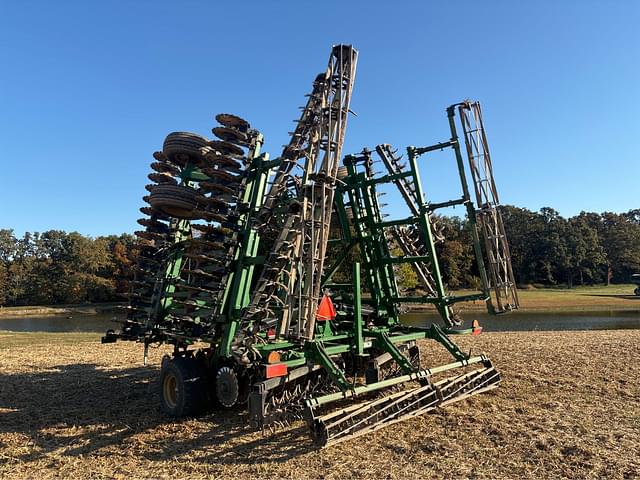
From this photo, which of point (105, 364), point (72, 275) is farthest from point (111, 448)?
point (72, 275)

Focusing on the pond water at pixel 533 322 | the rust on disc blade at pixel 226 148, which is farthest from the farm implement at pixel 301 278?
the pond water at pixel 533 322

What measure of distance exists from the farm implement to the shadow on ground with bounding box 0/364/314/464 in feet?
0.96

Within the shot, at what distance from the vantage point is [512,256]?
74625mm

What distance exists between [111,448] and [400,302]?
15.2 feet

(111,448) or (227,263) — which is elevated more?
(227,263)

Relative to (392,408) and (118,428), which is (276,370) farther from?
(118,428)

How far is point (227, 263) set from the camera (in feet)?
21.4

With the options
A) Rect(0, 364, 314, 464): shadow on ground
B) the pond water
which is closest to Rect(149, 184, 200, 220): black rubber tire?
Rect(0, 364, 314, 464): shadow on ground

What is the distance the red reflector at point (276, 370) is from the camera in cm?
539

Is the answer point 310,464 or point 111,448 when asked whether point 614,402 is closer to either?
point 310,464

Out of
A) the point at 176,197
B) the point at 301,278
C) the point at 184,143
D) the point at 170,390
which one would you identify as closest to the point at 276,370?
the point at 301,278

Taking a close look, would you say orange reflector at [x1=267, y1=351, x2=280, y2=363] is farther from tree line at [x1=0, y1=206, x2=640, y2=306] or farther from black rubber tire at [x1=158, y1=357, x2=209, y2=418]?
tree line at [x1=0, y1=206, x2=640, y2=306]

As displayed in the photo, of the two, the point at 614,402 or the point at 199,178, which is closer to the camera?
the point at 614,402

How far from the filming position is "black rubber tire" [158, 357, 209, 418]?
6.34m
